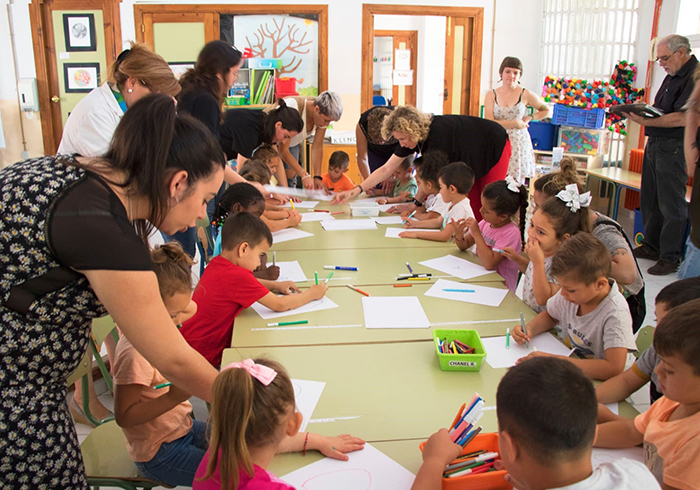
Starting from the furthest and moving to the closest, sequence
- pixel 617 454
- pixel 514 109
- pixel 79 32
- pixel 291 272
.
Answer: pixel 79 32
pixel 514 109
pixel 291 272
pixel 617 454

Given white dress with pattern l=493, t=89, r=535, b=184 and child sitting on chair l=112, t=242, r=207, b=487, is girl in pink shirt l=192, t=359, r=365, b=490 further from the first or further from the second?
white dress with pattern l=493, t=89, r=535, b=184

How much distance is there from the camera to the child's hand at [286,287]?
2.24m

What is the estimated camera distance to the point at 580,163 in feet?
21.5

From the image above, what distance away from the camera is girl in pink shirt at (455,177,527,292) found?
270 cm

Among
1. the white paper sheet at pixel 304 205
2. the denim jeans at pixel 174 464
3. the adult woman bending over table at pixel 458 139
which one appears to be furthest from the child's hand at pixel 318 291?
the white paper sheet at pixel 304 205

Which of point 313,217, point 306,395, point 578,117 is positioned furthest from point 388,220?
point 578,117

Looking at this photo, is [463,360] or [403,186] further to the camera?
[403,186]

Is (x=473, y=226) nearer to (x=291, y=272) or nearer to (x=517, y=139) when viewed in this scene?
(x=291, y=272)

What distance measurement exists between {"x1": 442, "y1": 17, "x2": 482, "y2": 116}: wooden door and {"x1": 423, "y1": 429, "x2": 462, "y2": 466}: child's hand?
7057mm

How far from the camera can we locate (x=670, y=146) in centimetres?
458

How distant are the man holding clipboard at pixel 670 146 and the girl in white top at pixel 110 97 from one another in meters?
3.87

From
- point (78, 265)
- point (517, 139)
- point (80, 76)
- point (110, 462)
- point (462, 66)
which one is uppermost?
point (462, 66)

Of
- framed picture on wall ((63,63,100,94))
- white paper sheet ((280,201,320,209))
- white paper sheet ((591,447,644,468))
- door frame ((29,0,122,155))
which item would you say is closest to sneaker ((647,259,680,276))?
white paper sheet ((280,201,320,209))

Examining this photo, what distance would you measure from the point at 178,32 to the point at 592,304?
6.71 m
